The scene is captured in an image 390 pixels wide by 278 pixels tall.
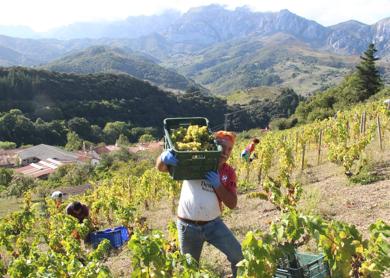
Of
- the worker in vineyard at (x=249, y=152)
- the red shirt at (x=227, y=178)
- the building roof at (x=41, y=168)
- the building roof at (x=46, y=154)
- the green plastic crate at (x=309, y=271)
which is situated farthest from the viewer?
the building roof at (x=46, y=154)

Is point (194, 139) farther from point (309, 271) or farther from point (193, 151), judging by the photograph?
point (309, 271)

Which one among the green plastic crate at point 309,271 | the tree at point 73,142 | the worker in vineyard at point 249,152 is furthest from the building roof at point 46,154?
the green plastic crate at point 309,271

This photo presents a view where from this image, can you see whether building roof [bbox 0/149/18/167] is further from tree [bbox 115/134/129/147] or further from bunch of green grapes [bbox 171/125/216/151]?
bunch of green grapes [bbox 171/125/216/151]

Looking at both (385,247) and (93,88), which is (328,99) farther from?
(93,88)

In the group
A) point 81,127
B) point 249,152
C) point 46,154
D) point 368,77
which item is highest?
point 368,77

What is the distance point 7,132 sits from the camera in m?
80.9

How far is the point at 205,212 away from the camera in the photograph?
4.38m

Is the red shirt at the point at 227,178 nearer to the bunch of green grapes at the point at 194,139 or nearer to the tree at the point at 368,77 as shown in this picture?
the bunch of green grapes at the point at 194,139

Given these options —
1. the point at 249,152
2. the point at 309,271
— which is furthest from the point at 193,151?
the point at 249,152

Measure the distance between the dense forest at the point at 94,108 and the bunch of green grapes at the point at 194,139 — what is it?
80375 mm

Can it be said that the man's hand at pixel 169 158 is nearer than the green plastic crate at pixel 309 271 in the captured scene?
No

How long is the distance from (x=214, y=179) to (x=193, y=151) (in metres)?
0.35

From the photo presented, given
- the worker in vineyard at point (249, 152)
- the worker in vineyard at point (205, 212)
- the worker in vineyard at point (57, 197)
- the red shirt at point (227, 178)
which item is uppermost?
the red shirt at point (227, 178)

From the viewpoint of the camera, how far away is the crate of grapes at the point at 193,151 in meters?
4.26
